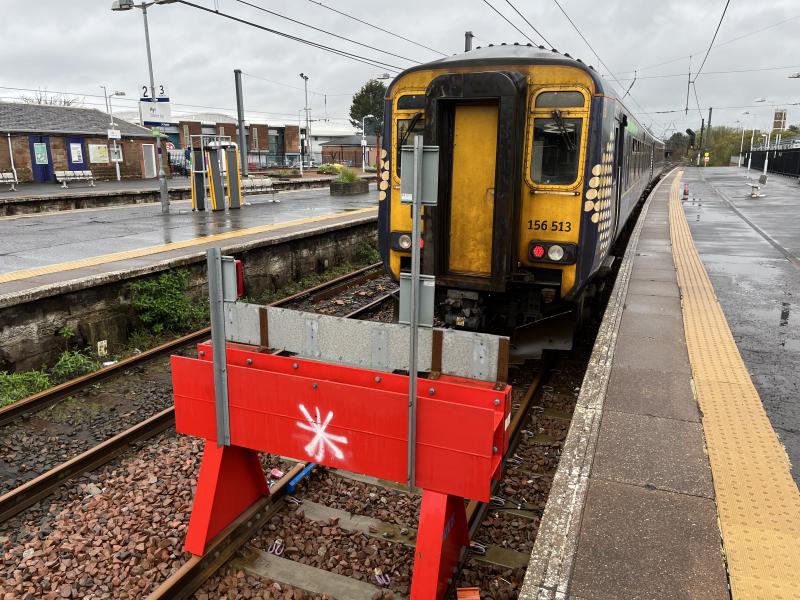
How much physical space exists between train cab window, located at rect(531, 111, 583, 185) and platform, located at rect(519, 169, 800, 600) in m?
1.88

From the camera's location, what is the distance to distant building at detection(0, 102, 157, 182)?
94.6 feet

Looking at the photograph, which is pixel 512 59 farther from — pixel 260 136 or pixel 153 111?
pixel 260 136

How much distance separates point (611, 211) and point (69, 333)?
729 cm

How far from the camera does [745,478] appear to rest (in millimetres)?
3873

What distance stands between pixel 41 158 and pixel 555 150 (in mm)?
30600

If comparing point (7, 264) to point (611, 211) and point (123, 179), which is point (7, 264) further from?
point (123, 179)

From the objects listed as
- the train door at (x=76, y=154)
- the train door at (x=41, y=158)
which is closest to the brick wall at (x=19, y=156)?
the train door at (x=41, y=158)

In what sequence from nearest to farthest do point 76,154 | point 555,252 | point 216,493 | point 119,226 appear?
point 216,493 < point 555,252 < point 119,226 < point 76,154

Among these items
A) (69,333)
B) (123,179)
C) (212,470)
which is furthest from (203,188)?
(123,179)

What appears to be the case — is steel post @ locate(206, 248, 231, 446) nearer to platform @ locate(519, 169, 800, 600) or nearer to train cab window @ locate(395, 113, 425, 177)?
platform @ locate(519, 169, 800, 600)

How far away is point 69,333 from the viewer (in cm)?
802

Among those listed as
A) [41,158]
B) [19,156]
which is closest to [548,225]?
[19,156]

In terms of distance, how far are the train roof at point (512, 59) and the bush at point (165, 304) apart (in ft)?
16.7

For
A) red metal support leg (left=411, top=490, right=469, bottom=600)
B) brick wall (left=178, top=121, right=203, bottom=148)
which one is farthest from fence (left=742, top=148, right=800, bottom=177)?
red metal support leg (left=411, top=490, right=469, bottom=600)
